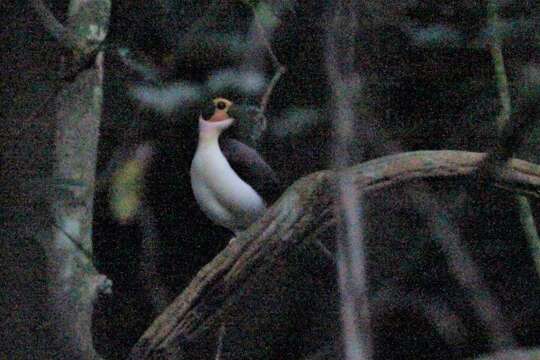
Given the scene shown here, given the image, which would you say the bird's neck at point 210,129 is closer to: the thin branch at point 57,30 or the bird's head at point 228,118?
the bird's head at point 228,118

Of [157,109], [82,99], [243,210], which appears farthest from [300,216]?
[157,109]

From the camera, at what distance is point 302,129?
9.07 ft

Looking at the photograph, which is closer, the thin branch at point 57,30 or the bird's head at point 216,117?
the thin branch at point 57,30

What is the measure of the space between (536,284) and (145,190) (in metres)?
1.23

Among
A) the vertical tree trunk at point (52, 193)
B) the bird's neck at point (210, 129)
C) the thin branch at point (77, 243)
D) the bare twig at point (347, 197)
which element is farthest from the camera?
the bird's neck at point (210, 129)

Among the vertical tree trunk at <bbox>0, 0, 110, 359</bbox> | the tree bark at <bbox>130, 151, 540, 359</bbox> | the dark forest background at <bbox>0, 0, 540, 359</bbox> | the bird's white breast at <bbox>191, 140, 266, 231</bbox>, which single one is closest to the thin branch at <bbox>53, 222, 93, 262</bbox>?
the vertical tree trunk at <bbox>0, 0, 110, 359</bbox>

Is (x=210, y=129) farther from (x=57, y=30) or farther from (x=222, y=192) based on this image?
(x=57, y=30)

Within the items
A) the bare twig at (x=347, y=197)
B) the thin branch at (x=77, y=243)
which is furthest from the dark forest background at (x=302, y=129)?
the bare twig at (x=347, y=197)

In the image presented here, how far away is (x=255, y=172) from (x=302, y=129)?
0.19 meters

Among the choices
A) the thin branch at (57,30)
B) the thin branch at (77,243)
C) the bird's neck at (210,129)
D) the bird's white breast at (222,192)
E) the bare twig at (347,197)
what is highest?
the bare twig at (347,197)

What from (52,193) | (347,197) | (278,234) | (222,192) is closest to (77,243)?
(52,193)

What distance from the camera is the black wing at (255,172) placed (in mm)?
2695

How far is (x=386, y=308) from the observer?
297cm

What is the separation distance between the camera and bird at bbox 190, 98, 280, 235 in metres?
2.71
